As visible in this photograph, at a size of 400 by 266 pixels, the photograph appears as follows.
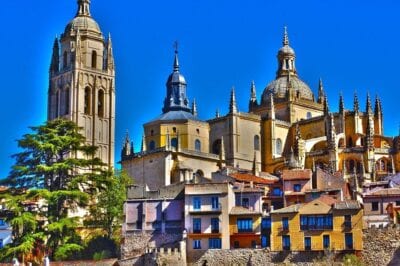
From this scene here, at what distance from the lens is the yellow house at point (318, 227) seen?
185 feet

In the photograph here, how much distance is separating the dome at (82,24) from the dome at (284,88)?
75.0ft

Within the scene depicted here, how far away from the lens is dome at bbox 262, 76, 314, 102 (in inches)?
4134

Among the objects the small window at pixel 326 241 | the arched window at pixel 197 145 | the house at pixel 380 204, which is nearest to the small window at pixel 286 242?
the small window at pixel 326 241

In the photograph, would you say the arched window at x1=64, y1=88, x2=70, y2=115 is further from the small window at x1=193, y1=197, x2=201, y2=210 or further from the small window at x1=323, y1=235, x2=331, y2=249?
the small window at x1=323, y1=235, x2=331, y2=249

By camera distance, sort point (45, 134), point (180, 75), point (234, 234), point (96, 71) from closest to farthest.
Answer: point (234, 234), point (45, 134), point (180, 75), point (96, 71)

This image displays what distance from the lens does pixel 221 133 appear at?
311 ft

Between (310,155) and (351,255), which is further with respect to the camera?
(310,155)

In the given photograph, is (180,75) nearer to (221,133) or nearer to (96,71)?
(221,133)

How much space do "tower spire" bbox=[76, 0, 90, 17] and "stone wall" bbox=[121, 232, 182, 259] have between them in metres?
57.6

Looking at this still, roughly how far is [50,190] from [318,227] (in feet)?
62.7

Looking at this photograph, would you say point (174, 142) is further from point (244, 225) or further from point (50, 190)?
point (244, 225)

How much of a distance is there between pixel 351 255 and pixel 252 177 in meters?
20.2

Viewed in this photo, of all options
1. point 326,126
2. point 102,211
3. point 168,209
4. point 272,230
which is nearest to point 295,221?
point 272,230

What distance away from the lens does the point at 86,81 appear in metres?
112
